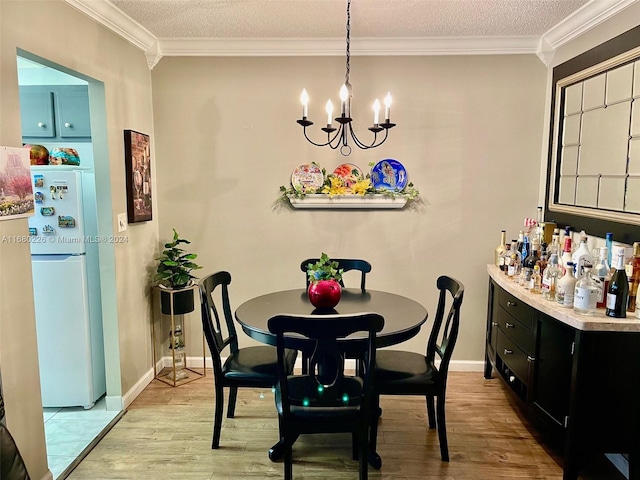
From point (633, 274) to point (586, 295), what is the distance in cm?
26

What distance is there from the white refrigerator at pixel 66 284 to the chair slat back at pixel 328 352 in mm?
1534

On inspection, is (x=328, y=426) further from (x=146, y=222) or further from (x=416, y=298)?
(x=146, y=222)

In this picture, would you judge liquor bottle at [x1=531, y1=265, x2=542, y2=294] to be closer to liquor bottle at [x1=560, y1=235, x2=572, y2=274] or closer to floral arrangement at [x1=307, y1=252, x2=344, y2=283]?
liquor bottle at [x1=560, y1=235, x2=572, y2=274]

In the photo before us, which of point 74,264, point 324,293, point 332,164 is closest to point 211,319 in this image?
point 324,293

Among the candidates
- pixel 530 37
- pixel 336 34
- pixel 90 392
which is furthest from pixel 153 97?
pixel 530 37

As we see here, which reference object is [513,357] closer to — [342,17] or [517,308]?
[517,308]

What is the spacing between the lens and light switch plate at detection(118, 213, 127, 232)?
284 centimetres

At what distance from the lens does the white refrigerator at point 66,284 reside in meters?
2.68

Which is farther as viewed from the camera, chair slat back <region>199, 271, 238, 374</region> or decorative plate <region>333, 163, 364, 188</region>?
decorative plate <region>333, 163, 364, 188</region>

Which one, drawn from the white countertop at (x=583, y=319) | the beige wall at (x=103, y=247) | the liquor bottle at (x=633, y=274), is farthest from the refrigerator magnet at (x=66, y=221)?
the liquor bottle at (x=633, y=274)

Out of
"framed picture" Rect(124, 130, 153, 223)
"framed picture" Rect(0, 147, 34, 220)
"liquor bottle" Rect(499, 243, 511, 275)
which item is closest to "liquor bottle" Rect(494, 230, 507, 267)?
"liquor bottle" Rect(499, 243, 511, 275)

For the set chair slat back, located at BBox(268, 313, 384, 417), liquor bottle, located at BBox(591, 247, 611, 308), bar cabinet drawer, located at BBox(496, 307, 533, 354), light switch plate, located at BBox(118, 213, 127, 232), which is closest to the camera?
chair slat back, located at BBox(268, 313, 384, 417)

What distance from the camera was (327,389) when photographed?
2088 mm

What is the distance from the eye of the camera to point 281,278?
3.49 meters
